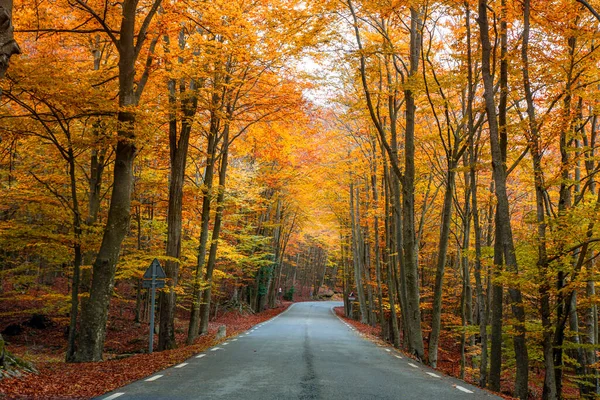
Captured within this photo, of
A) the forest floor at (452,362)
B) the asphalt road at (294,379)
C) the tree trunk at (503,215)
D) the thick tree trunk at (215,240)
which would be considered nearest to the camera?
the asphalt road at (294,379)

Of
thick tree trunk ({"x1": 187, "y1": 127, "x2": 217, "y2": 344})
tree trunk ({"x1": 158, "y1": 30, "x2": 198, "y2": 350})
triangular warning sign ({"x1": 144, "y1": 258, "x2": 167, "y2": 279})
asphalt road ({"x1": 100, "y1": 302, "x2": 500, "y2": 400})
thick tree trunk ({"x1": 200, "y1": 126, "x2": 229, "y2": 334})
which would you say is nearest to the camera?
asphalt road ({"x1": 100, "y1": 302, "x2": 500, "y2": 400})

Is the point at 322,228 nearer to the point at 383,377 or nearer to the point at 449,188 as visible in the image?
the point at 449,188

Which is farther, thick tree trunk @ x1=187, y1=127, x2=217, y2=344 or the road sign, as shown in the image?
thick tree trunk @ x1=187, y1=127, x2=217, y2=344

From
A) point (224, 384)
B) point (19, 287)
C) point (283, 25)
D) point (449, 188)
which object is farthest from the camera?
point (19, 287)

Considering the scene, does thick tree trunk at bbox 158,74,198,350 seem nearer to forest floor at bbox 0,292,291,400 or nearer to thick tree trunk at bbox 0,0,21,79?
forest floor at bbox 0,292,291,400

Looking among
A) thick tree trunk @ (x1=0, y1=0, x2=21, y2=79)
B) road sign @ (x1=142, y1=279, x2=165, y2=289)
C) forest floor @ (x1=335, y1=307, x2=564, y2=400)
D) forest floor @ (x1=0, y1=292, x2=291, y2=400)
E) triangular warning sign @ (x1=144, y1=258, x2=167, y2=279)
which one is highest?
thick tree trunk @ (x1=0, y1=0, x2=21, y2=79)

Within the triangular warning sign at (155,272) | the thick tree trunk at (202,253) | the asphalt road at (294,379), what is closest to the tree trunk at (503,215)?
the asphalt road at (294,379)

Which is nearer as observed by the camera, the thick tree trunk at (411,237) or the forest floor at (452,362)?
the thick tree trunk at (411,237)

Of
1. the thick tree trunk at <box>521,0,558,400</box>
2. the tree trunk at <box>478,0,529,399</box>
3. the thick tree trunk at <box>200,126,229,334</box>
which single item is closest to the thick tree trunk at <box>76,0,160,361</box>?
the thick tree trunk at <box>200,126,229,334</box>

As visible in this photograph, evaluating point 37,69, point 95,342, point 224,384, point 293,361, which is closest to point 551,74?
point 293,361

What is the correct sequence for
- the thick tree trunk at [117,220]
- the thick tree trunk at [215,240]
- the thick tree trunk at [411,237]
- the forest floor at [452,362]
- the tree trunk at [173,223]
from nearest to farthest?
the thick tree trunk at [117,220] < the thick tree trunk at [411,237] < the tree trunk at [173,223] < the thick tree trunk at [215,240] < the forest floor at [452,362]

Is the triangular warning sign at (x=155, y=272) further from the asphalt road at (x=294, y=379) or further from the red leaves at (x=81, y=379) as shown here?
the asphalt road at (x=294, y=379)

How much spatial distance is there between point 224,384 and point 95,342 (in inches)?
203

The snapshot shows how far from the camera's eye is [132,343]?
1755 centimetres
